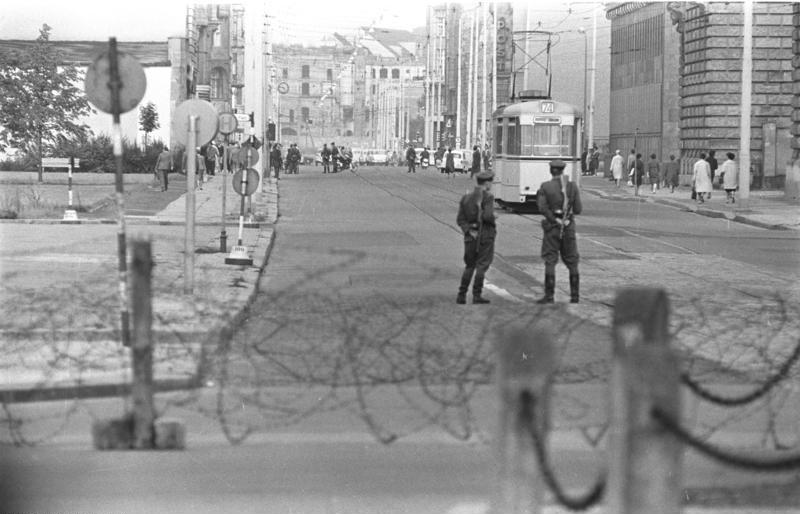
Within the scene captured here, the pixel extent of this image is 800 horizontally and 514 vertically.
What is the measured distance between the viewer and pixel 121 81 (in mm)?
12617

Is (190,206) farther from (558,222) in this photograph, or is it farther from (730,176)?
(730,176)

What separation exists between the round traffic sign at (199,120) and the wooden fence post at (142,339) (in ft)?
44.4

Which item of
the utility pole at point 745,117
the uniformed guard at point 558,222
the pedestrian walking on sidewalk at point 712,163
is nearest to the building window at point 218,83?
the pedestrian walking on sidewalk at point 712,163

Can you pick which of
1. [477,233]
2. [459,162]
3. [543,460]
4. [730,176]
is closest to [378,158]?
[459,162]

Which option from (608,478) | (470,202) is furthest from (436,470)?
(470,202)

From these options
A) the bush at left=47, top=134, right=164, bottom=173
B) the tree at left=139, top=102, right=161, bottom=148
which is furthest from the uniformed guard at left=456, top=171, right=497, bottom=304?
the tree at left=139, top=102, right=161, bottom=148

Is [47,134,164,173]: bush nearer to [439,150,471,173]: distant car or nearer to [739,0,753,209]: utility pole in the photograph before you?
[739,0,753,209]: utility pole

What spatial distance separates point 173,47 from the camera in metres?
61.7

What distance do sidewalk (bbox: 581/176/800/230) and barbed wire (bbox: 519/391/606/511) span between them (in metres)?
32.0

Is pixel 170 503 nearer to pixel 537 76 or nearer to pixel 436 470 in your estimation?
pixel 436 470

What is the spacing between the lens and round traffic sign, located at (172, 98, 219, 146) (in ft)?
62.1

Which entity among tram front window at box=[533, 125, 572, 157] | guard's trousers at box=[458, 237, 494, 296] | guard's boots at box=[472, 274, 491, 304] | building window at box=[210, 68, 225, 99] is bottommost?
guard's boots at box=[472, 274, 491, 304]

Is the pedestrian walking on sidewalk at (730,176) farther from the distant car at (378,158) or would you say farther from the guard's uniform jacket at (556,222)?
the distant car at (378,158)

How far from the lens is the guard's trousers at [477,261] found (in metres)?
17.6
